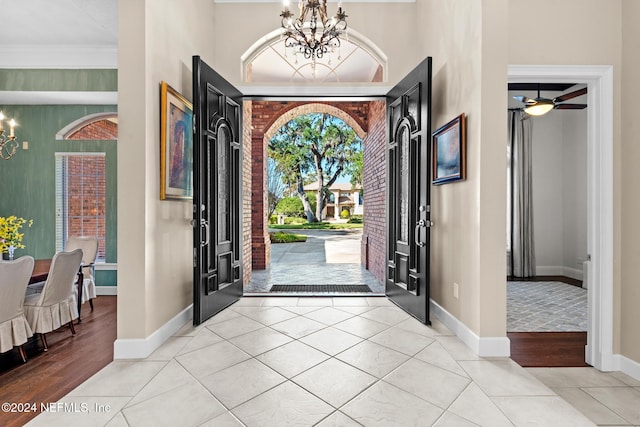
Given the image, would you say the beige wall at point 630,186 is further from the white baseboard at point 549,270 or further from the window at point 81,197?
the window at point 81,197

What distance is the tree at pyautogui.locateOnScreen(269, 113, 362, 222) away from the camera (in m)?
15.8

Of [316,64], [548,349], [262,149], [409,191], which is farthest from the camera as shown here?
[262,149]

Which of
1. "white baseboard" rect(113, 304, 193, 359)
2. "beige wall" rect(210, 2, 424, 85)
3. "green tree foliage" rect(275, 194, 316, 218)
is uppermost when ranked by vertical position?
"beige wall" rect(210, 2, 424, 85)

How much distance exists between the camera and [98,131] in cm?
554

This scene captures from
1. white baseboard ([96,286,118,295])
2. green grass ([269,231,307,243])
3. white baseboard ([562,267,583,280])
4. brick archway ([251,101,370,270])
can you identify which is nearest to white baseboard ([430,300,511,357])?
brick archway ([251,101,370,270])

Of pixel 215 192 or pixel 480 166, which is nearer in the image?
pixel 480 166

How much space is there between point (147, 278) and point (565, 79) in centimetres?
375

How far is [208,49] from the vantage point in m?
3.88

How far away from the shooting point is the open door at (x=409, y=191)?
3164 millimetres

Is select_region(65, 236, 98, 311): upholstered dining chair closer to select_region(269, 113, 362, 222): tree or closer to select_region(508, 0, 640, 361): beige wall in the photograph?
select_region(508, 0, 640, 361): beige wall

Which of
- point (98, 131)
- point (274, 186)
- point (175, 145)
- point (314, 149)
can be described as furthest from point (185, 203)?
point (274, 186)

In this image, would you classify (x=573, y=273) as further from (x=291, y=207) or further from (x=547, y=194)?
(x=291, y=207)

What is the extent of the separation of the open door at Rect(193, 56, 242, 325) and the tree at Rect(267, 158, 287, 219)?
1386cm

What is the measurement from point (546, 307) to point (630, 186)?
2.35m
